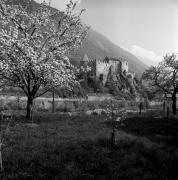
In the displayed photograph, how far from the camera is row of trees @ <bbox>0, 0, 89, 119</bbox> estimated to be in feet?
81.7

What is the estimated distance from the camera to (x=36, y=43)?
27.2m

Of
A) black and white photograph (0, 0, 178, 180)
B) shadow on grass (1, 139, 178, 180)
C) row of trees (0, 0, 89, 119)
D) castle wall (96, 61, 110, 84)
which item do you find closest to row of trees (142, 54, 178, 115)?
black and white photograph (0, 0, 178, 180)

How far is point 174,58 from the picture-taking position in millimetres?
50250

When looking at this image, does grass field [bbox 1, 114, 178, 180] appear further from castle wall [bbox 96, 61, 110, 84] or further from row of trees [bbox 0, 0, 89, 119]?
castle wall [bbox 96, 61, 110, 84]

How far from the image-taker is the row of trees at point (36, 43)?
2489 centimetres

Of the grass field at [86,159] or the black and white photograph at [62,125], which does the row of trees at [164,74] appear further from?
the grass field at [86,159]

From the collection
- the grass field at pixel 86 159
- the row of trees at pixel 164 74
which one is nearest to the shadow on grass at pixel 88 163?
the grass field at pixel 86 159

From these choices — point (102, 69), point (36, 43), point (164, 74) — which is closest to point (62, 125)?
point (36, 43)

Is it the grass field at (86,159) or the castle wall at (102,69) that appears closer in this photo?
the grass field at (86,159)

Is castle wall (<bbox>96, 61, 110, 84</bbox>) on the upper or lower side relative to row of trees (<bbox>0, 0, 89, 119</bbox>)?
upper

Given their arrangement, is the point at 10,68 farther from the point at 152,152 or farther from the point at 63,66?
the point at 152,152

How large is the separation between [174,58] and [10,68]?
35769 millimetres

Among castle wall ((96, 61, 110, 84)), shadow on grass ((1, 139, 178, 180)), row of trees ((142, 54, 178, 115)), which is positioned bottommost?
shadow on grass ((1, 139, 178, 180))

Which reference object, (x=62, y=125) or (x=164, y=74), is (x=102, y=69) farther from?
(x=62, y=125)
